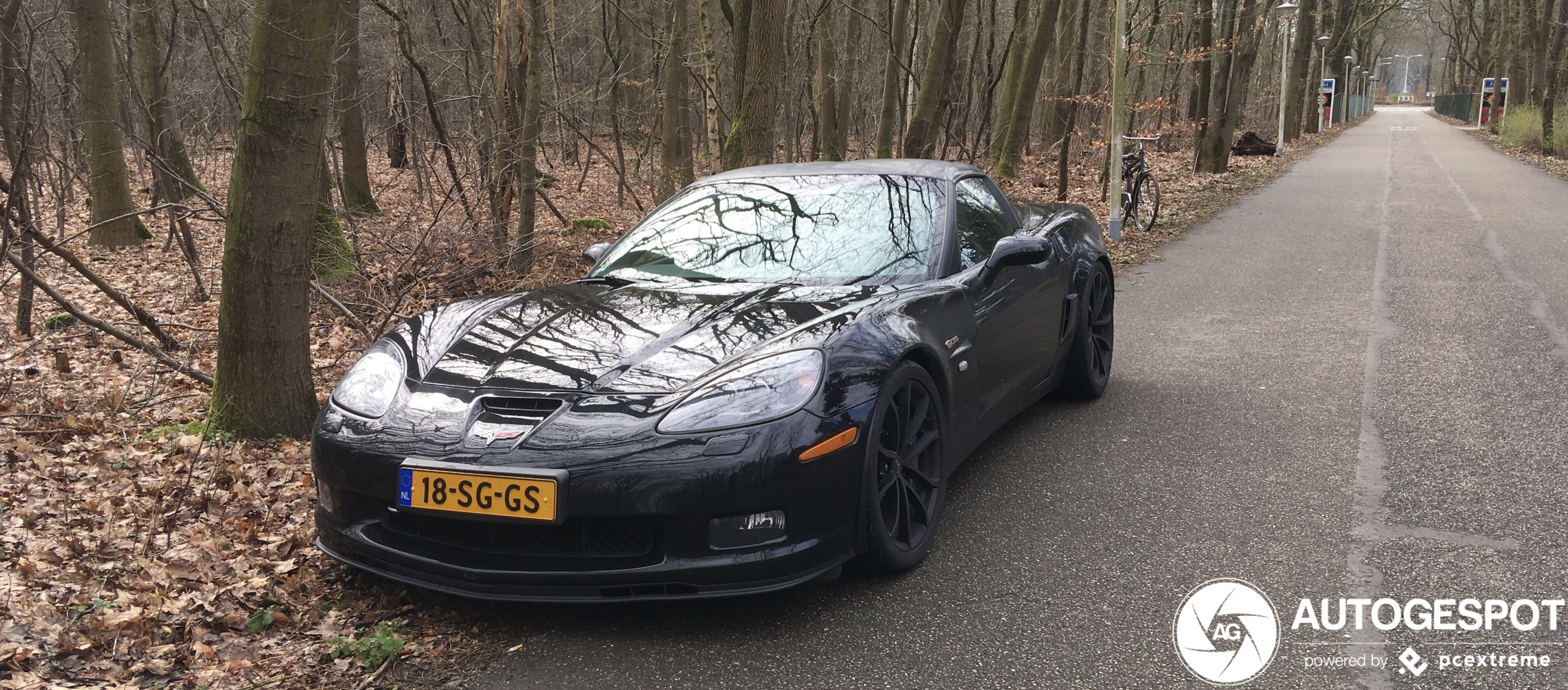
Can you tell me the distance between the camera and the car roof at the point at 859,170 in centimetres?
465

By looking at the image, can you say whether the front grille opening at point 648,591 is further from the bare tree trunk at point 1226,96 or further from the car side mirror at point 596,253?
the bare tree trunk at point 1226,96

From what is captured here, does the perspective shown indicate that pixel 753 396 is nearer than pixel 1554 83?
Yes

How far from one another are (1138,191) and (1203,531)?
995 cm

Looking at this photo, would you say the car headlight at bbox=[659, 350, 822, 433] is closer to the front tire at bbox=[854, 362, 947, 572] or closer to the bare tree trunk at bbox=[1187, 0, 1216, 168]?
the front tire at bbox=[854, 362, 947, 572]

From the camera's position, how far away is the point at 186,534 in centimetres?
384

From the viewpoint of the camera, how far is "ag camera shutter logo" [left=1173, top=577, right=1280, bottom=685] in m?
2.79

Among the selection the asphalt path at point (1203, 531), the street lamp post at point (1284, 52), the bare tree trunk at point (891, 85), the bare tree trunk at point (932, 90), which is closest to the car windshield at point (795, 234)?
the asphalt path at point (1203, 531)

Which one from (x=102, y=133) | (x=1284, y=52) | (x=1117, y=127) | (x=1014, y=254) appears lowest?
(x=1014, y=254)

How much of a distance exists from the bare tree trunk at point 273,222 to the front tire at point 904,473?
2765 mm

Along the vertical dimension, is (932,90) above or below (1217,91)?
below

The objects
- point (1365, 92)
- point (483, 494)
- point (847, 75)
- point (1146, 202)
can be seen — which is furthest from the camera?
point (1365, 92)

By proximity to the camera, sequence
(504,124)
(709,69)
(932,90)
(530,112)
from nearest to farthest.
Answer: (530,112) < (504,124) < (709,69) < (932,90)

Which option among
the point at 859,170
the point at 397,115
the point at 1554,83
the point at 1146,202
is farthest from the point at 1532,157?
the point at 859,170

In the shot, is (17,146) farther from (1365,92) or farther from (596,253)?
(1365,92)
